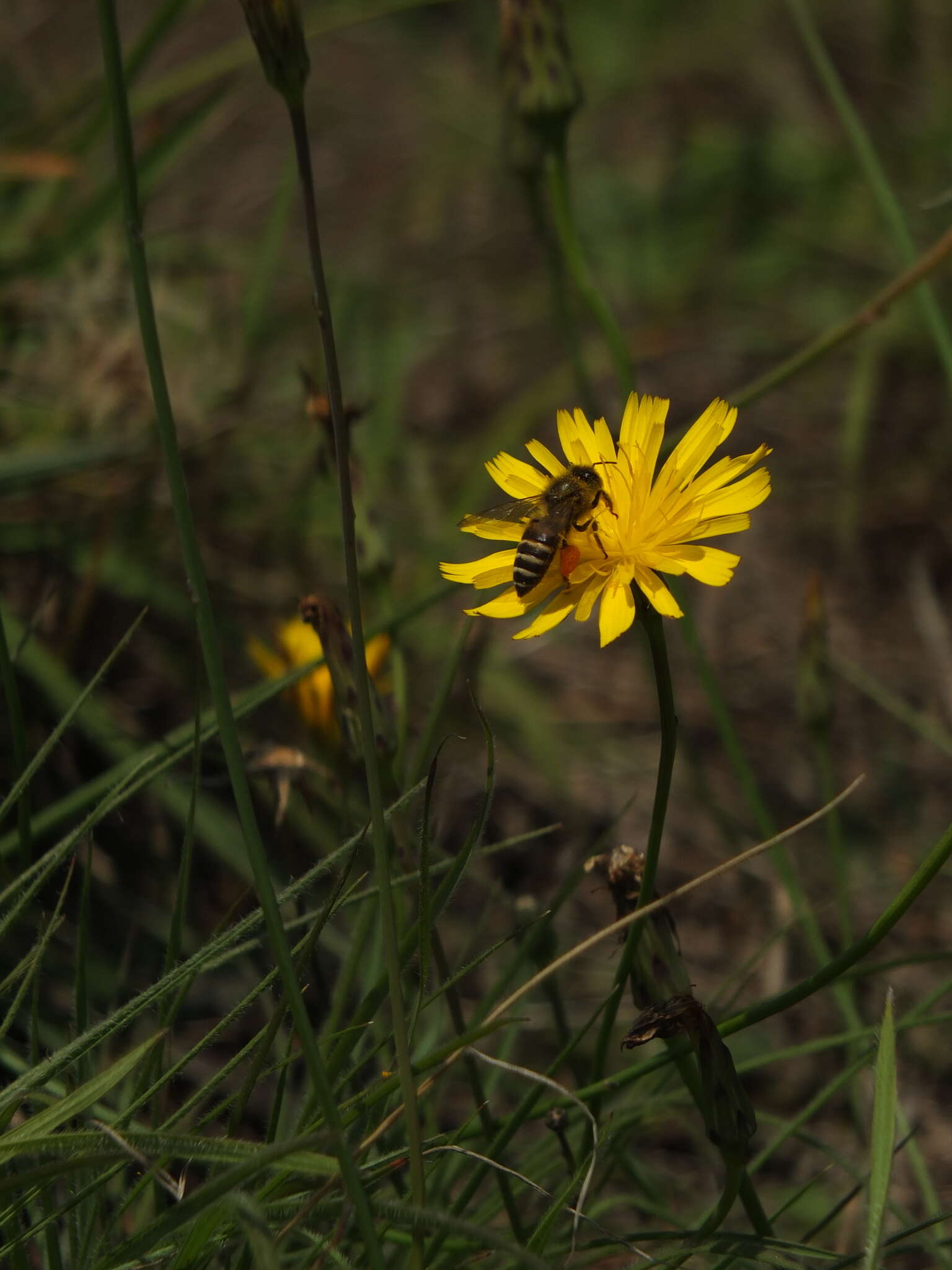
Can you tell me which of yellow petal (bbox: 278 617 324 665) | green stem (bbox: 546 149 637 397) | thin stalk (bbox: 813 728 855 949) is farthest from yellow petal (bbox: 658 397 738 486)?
A: yellow petal (bbox: 278 617 324 665)

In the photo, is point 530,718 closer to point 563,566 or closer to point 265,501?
point 265,501

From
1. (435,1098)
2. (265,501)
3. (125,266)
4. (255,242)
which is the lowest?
(435,1098)

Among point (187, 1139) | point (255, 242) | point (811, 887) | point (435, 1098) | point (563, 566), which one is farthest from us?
point (255, 242)

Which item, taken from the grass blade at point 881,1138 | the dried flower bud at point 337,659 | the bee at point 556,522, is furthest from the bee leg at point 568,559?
the grass blade at point 881,1138

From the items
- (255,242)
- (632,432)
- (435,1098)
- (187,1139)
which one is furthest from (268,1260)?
(255,242)

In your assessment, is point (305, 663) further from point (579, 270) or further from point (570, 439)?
point (579, 270)

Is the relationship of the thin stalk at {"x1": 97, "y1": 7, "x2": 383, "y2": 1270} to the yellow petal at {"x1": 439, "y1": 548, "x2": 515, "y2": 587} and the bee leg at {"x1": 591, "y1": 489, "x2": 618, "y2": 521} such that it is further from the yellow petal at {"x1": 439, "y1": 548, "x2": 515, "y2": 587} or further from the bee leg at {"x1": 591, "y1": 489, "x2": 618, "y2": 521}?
A: the bee leg at {"x1": 591, "y1": 489, "x2": 618, "y2": 521}
